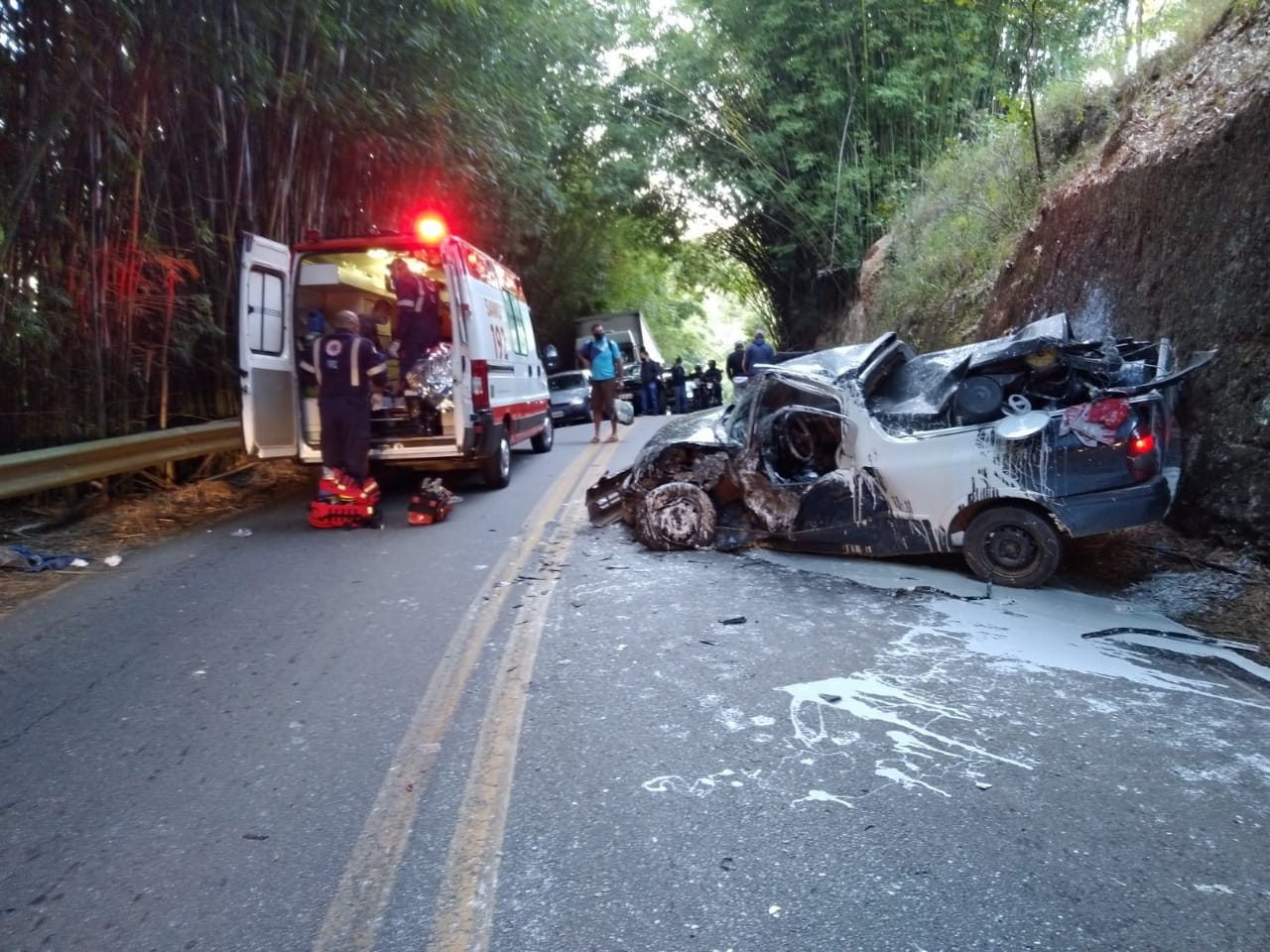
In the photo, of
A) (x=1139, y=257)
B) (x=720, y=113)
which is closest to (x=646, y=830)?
(x=1139, y=257)

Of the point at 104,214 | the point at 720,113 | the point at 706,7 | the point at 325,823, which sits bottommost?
the point at 325,823

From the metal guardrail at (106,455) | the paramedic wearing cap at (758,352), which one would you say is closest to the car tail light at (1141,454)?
the metal guardrail at (106,455)

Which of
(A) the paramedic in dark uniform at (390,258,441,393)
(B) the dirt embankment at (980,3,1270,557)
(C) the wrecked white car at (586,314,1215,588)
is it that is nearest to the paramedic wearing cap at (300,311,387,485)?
→ (A) the paramedic in dark uniform at (390,258,441,393)

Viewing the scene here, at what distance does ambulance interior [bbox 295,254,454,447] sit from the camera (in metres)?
10.0

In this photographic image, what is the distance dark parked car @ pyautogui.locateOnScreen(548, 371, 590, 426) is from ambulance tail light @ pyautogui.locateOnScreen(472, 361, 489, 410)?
11.9m

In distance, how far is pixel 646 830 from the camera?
3.41 meters

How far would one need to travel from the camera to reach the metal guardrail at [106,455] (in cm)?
776

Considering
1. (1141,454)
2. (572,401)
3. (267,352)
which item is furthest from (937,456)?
(572,401)

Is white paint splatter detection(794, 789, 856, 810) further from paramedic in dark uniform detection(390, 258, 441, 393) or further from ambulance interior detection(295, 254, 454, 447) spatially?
paramedic in dark uniform detection(390, 258, 441, 393)

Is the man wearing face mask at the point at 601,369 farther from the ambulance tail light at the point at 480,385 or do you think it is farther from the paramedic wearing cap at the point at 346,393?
the paramedic wearing cap at the point at 346,393

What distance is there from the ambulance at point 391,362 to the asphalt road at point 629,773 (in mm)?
3463

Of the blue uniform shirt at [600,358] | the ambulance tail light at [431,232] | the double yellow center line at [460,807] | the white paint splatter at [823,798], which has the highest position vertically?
the ambulance tail light at [431,232]

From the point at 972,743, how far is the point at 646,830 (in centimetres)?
150

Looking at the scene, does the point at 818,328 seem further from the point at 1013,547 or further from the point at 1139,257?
the point at 1013,547
